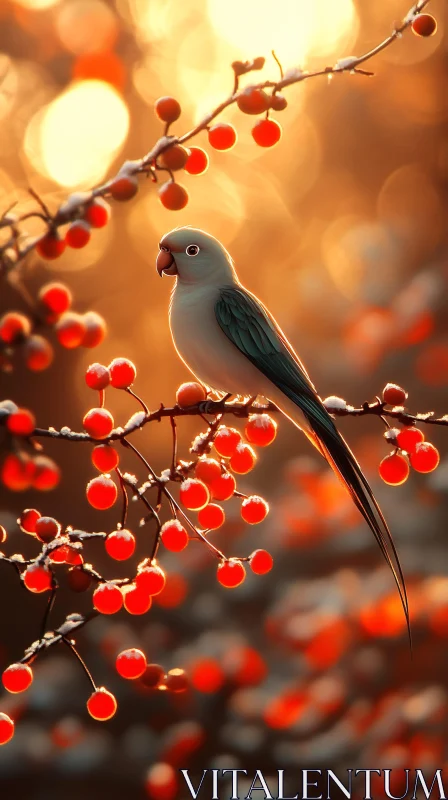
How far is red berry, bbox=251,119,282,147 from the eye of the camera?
74 centimetres

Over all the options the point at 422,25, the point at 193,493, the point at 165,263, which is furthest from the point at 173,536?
the point at 422,25

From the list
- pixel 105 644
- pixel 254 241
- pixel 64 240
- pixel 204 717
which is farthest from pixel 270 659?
pixel 64 240

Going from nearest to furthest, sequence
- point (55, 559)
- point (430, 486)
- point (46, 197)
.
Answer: point (55, 559), point (46, 197), point (430, 486)

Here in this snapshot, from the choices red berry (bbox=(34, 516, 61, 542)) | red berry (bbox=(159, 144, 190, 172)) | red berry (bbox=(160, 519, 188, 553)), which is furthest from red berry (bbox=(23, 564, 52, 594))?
red berry (bbox=(159, 144, 190, 172))

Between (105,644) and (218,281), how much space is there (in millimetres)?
1058

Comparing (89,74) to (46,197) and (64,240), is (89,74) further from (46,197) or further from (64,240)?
(64,240)

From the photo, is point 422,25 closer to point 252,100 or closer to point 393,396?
point 252,100

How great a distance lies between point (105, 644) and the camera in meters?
1.74

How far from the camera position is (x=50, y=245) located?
554mm

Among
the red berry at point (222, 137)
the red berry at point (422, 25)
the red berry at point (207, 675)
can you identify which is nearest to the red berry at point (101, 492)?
the red berry at point (222, 137)

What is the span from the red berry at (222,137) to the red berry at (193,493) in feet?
1.05

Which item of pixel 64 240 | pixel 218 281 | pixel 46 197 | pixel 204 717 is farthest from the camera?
pixel 204 717

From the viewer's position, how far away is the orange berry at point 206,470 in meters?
0.79

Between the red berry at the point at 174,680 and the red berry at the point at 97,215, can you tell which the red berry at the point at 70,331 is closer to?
the red berry at the point at 97,215
